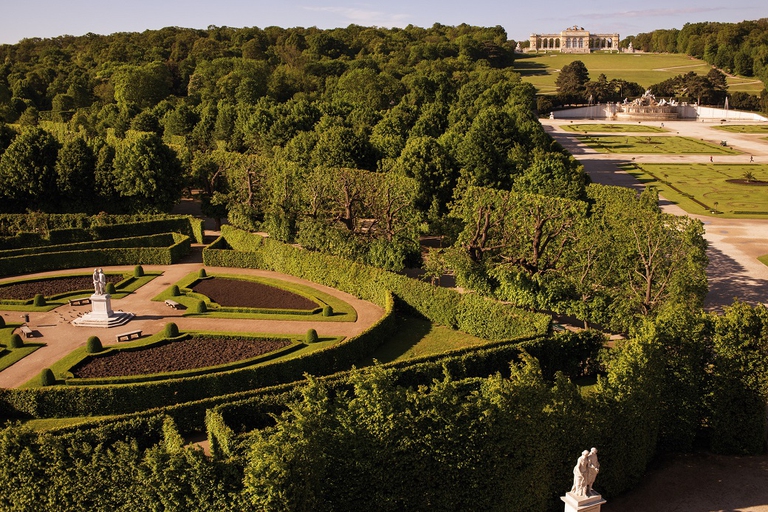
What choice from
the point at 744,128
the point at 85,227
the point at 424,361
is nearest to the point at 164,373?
the point at 424,361

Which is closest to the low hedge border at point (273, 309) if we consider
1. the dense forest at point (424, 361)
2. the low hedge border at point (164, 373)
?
the dense forest at point (424, 361)

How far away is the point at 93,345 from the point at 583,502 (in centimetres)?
2603

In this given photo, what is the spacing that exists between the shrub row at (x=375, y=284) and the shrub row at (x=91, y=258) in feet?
11.3

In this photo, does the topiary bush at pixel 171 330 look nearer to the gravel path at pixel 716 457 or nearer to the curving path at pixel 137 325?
the curving path at pixel 137 325

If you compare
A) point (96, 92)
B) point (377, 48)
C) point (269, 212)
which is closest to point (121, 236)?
point (269, 212)

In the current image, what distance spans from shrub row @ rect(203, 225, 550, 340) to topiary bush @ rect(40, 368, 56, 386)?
61.9 feet

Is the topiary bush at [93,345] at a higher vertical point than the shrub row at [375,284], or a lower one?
lower

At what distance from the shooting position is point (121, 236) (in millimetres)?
57500

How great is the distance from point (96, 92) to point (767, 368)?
109163 millimetres

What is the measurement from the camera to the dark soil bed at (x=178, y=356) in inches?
1357

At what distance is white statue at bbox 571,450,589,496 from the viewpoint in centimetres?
2014

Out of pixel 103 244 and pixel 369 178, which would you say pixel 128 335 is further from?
pixel 369 178

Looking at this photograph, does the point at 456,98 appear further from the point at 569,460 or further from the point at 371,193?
the point at 569,460

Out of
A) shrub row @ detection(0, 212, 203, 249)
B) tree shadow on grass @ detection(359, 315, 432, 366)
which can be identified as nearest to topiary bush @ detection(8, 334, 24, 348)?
tree shadow on grass @ detection(359, 315, 432, 366)
